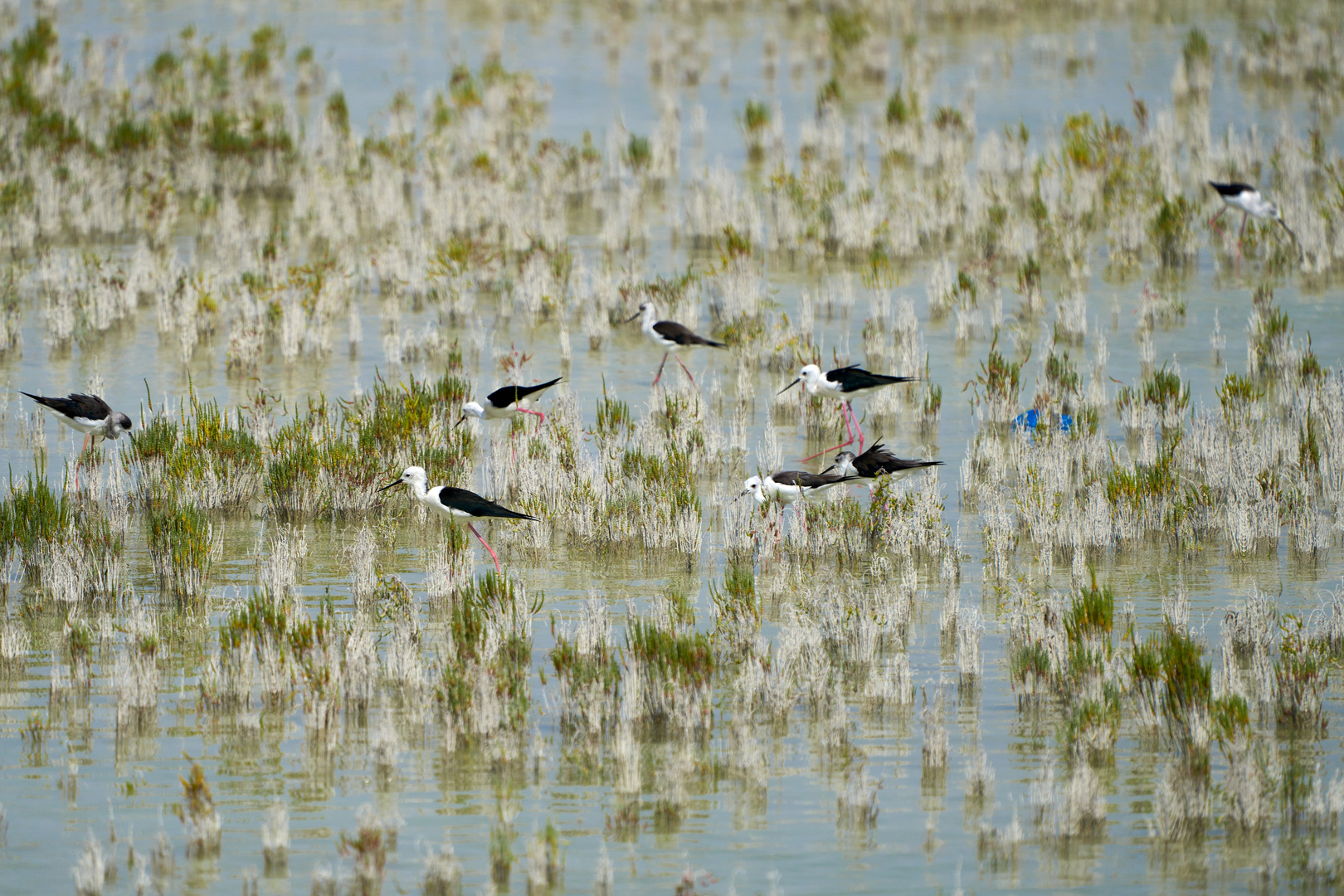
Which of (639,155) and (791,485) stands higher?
(639,155)

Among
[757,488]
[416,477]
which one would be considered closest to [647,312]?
[757,488]

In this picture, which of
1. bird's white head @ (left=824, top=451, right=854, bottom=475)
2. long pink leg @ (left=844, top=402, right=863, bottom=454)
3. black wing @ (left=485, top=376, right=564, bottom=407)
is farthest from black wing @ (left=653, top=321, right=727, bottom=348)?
bird's white head @ (left=824, top=451, right=854, bottom=475)

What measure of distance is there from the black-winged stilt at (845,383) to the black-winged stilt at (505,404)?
1755 millimetres

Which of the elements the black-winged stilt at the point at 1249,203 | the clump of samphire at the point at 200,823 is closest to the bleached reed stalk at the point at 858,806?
the clump of samphire at the point at 200,823

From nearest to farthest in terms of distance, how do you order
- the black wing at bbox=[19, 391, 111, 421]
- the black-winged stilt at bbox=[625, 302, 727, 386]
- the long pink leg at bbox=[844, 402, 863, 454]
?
1. the black wing at bbox=[19, 391, 111, 421]
2. the long pink leg at bbox=[844, 402, 863, 454]
3. the black-winged stilt at bbox=[625, 302, 727, 386]

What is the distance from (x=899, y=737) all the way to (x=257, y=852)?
104 inches

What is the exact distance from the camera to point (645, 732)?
6.65 meters

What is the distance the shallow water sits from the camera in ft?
18.6

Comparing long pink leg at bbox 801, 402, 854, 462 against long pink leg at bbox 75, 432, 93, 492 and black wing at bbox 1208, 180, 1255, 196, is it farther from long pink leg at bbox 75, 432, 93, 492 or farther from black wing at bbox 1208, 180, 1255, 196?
black wing at bbox 1208, 180, 1255, 196

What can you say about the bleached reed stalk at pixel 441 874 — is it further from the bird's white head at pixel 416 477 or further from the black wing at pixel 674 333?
the black wing at pixel 674 333

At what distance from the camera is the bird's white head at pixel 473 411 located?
10547 mm

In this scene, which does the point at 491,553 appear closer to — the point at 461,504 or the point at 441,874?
the point at 461,504

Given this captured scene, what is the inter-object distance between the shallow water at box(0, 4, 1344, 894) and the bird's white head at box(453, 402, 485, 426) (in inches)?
28.9

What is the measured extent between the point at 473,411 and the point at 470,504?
226cm
